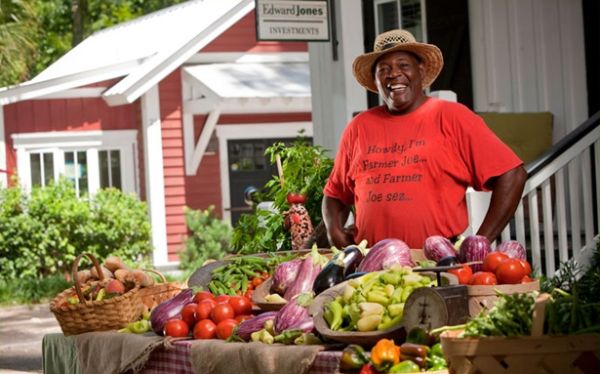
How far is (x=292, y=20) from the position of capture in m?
11.6

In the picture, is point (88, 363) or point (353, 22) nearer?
point (88, 363)

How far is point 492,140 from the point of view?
660cm

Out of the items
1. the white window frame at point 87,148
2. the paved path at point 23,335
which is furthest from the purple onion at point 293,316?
the white window frame at point 87,148

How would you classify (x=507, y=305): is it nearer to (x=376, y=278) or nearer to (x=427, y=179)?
(x=376, y=278)

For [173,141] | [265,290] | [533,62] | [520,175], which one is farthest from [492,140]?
[173,141]

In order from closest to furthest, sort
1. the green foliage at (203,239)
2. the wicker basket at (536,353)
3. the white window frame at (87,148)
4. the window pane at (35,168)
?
1. the wicker basket at (536,353)
2. the green foliage at (203,239)
3. the white window frame at (87,148)
4. the window pane at (35,168)

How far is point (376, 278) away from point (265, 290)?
117cm

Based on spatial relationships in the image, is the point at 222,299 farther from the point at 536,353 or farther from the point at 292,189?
the point at 292,189

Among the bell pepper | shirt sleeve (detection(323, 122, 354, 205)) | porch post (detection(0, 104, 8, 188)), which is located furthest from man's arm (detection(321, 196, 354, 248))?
porch post (detection(0, 104, 8, 188))

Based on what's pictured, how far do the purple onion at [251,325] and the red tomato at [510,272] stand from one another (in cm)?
113

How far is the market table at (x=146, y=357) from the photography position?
207 inches

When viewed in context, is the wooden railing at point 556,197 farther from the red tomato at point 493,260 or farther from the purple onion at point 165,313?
the red tomato at point 493,260

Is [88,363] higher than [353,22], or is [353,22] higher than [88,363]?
[353,22]

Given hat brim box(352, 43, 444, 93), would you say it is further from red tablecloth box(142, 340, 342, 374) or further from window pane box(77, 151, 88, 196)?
window pane box(77, 151, 88, 196)
